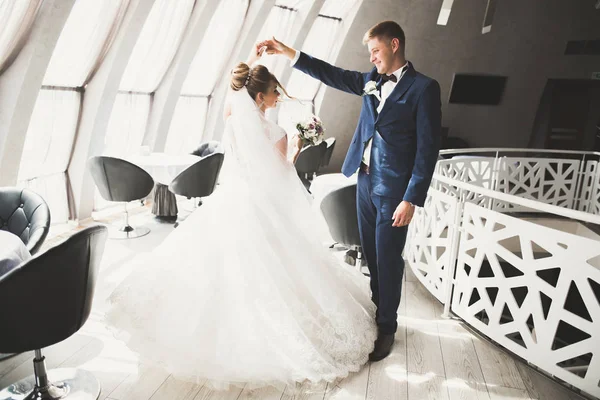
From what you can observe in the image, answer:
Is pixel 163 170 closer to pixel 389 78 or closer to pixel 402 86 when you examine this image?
pixel 389 78

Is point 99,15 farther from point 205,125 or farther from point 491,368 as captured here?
point 491,368

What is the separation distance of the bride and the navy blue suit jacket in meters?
0.48

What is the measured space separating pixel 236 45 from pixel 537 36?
6599mm

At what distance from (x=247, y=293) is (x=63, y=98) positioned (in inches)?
149

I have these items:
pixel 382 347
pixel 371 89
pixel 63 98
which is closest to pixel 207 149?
pixel 63 98

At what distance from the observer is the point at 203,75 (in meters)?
7.83

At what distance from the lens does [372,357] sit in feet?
8.78

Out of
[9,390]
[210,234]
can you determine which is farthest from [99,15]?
[9,390]

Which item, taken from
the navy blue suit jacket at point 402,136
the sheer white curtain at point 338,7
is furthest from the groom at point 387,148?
the sheer white curtain at point 338,7

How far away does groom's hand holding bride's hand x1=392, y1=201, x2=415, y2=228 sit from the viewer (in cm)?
246

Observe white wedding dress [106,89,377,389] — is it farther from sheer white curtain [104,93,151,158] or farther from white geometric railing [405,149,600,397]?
sheer white curtain [104,93,151,158]

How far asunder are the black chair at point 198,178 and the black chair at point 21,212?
6.88 feet

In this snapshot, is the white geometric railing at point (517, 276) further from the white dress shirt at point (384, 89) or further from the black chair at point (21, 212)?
the black chair at point (21, 212)

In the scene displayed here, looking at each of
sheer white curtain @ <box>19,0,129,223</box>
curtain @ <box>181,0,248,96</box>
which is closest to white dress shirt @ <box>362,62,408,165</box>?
sheer white curtain @ <box>19,0,129,223</box>
